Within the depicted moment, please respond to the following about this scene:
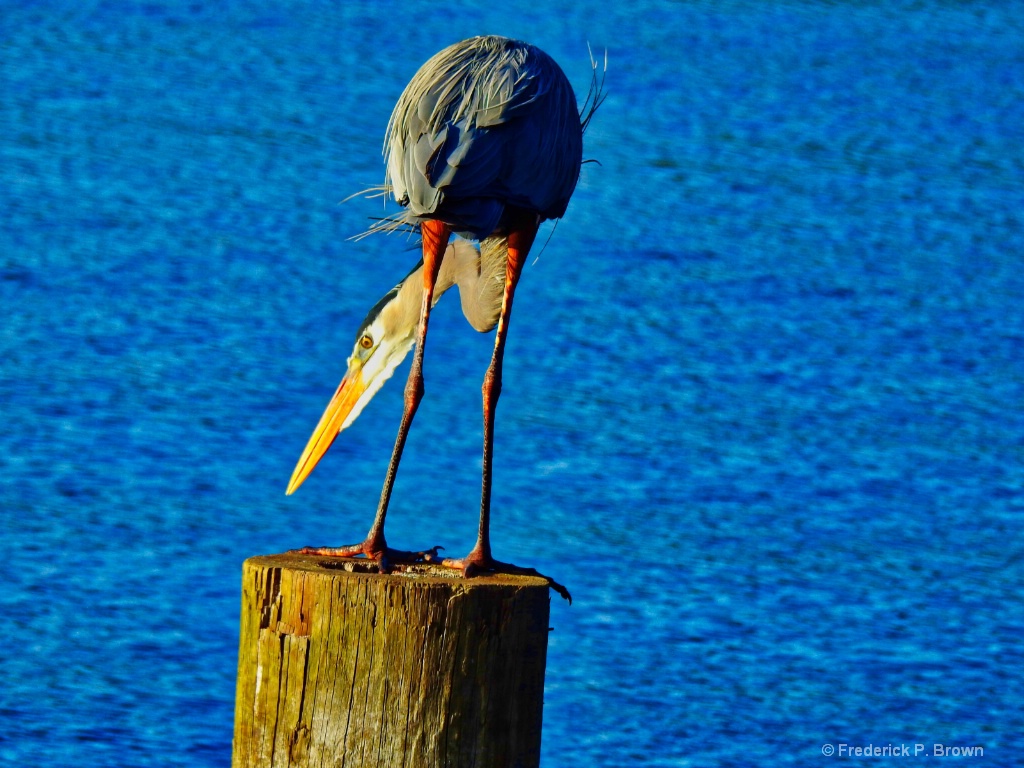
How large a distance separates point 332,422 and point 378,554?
7.02ft

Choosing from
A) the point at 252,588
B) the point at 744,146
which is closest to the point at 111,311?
the point at 744,146

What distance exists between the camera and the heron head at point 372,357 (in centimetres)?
572

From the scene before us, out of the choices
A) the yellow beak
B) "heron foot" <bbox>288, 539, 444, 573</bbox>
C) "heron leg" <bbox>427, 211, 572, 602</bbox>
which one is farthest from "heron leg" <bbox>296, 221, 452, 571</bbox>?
the yellow beak

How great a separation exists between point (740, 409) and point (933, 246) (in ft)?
9.95

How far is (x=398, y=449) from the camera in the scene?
14.2ft

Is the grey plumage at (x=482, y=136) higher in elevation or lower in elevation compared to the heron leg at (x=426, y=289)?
higher

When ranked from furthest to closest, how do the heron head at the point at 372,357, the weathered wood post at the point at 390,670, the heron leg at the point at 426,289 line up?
1. the heron head at the point at 372,357
2. the heron leg at the point at 426,289
3. the weathered wood post at the point at 390,670

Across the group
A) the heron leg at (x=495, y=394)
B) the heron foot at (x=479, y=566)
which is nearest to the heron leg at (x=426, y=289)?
the heron leg at (x=495, y=394)

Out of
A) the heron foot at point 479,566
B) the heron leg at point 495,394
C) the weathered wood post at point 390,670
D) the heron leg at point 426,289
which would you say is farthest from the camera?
the heron leg at point 426,289

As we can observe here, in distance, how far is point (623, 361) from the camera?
969cm

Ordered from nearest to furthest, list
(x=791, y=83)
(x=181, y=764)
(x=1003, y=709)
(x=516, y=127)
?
(x=516, y=127), (x=181, y=764), (x=1003, y=709), (x=791, y=83)

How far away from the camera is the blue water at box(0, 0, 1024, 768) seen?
656 cm

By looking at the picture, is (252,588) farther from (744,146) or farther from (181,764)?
(744,146)

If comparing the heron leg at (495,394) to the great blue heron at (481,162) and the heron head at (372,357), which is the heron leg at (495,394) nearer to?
the great blue heron at (481,162)
